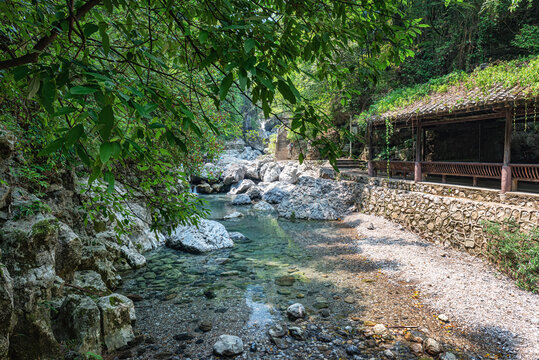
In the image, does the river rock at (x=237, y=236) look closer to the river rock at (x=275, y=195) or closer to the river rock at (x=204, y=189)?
the river rock at (x=275, y=195)

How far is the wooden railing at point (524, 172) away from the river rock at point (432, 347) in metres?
5.44

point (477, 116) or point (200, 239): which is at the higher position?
point (477, 116)

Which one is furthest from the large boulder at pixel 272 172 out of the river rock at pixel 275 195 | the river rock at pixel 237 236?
the river rock at pixel 237 236

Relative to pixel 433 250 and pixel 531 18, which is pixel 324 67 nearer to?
pixel 433 250

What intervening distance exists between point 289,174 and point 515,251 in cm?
1559

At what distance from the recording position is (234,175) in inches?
897

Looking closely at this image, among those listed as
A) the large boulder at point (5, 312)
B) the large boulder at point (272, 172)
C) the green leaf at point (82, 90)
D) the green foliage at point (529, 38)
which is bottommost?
the large boulder at point (5, 312)

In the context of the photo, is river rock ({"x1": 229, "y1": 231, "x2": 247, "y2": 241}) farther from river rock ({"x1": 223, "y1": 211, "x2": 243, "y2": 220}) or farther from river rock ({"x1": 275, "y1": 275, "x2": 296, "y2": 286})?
river rock ({"x1": 275, "y1": 275, "x2": 296, "y2": 286})

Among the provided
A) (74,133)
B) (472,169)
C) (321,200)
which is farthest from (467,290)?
(321,200)

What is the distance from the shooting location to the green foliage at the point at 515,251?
5.33 m

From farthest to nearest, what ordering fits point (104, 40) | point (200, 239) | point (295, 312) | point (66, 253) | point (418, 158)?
point (418, 158) → point (200, 239) → point (295, 312) → point (66, 253) → point (104, 40)

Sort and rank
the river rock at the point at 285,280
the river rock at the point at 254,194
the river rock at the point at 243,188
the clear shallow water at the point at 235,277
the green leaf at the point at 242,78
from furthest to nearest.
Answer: the river rock at the point at 243,188
the river rock at the point at 254,194
the river rock at the point at 285,280
the clear shallow water at the point at 235,277
the green leaf at the point at 242,78

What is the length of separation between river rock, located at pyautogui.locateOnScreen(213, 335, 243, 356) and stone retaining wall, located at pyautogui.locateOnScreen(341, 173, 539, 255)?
6426 mm

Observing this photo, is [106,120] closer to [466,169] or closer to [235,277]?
[235,277]
